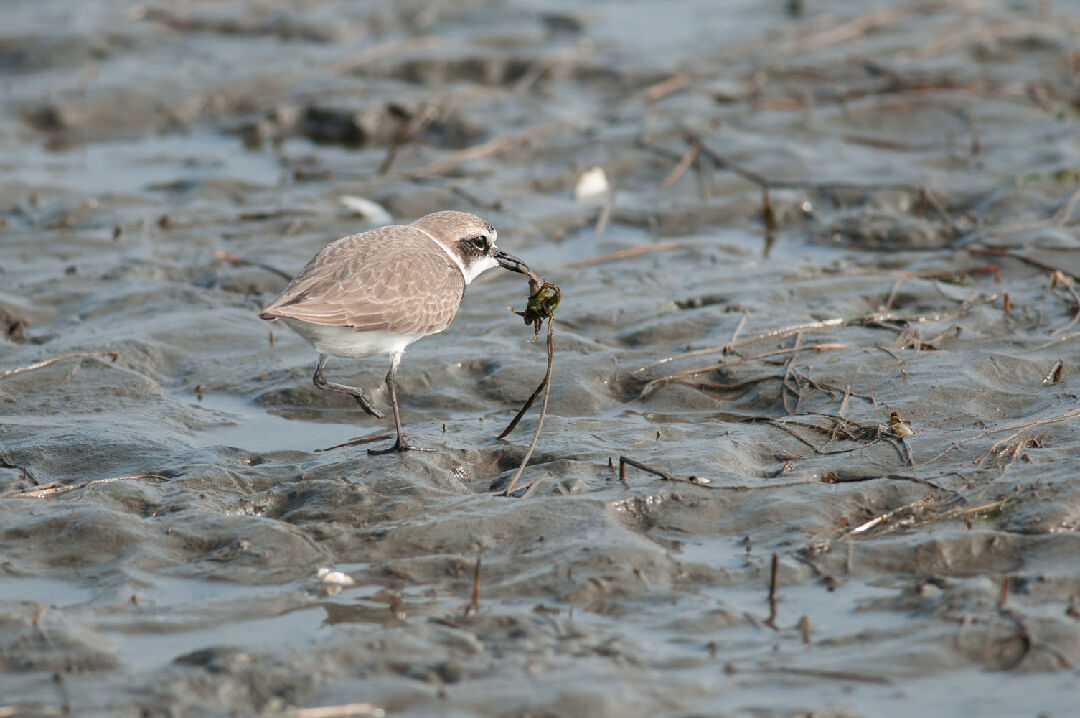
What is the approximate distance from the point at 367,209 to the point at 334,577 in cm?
660

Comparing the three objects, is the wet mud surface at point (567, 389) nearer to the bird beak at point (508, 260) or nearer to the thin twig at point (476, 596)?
the thin twig at point (476, 596)

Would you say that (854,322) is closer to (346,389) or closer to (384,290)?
(384,290)

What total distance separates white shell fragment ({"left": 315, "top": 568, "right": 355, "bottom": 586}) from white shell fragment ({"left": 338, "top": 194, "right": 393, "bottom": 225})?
246 inches

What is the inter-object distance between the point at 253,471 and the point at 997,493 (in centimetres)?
403

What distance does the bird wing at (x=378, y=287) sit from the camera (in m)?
7.02

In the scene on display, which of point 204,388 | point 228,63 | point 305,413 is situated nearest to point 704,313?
point 305,413

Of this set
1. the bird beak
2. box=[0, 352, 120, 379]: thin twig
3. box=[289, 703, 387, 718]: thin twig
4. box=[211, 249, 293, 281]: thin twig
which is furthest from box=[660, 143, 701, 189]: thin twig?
box=[289, 703, 387, 718]: thin twig

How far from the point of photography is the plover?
7.04m

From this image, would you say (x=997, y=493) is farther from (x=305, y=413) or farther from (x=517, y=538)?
(x=305, y=413)

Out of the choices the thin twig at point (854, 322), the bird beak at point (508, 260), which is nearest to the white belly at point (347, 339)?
the bird beak at point (508, 260)

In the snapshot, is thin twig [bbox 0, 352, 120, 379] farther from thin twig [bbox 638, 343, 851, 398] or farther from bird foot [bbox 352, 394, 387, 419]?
thin twig [bbox 638, 343, 851, 398]

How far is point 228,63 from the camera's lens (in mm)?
A: 16172

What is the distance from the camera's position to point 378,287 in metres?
7.25

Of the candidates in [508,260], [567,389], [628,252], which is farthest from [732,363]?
[628,252]
